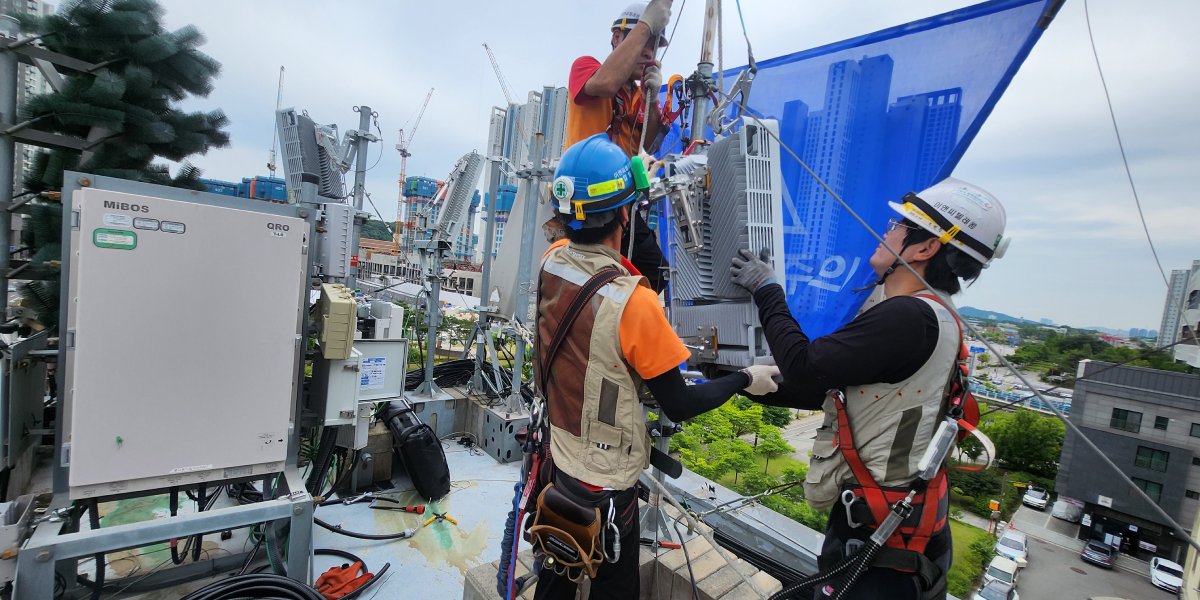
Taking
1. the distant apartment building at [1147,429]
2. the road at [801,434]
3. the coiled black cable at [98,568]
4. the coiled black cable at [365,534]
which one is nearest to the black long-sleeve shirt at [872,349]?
the distant apartment building at [1147,429]

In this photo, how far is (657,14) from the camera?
2658 mm

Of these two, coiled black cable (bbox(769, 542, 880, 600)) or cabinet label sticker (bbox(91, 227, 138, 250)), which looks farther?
cabinet label sticker (bbox(91, 227, 138, 250))

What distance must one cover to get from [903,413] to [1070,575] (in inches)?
786

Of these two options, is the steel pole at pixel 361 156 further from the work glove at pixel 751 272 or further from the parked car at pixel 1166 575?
the parked car at pixel 1166 575

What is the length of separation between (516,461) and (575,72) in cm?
515

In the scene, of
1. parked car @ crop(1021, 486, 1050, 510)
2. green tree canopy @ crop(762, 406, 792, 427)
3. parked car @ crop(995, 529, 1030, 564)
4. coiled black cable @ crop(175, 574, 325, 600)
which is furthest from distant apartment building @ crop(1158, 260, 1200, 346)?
parked car @ crop(1021, 486, 1050, 510)

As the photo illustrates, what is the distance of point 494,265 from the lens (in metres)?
7.62

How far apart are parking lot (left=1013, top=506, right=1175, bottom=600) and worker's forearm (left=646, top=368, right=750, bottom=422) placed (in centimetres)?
1771

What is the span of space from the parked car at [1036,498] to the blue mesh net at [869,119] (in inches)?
890

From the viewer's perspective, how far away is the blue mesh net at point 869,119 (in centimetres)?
227

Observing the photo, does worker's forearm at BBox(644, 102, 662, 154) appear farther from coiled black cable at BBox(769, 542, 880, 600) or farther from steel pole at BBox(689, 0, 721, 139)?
coiled black cable at BBox(769, 542, 880, 600)

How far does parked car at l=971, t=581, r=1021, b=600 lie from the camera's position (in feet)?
39.3

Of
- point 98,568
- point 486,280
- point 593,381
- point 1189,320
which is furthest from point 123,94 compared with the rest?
point 1189,320

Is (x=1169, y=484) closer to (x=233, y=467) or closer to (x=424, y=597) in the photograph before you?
(x=424, y=597)
